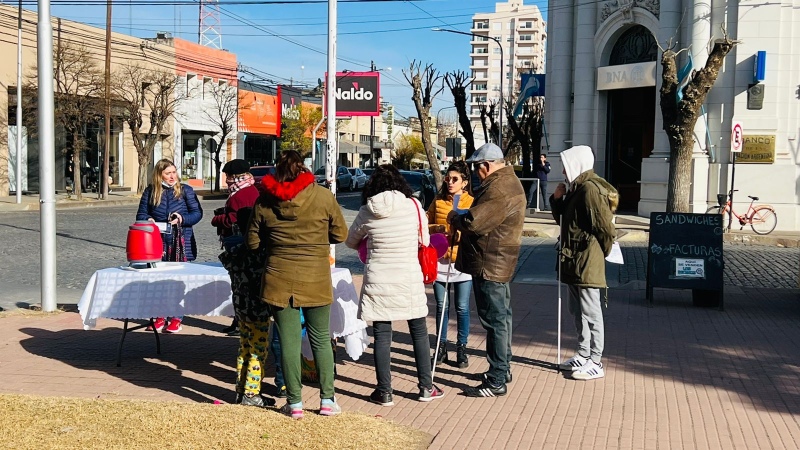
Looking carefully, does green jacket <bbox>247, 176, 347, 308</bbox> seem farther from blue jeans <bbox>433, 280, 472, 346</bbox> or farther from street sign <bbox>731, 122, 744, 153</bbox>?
street sign <bbox>731, 122, 744, 153</bbox>

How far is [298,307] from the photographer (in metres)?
5.83

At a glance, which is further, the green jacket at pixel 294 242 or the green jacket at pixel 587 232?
the green jacket at pixel 587 232

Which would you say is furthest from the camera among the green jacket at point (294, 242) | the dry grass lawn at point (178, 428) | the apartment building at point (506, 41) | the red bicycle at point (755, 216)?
the apartment building at point (506, 41)

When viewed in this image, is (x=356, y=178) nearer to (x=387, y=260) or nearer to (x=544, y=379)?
(x=544, y=379)

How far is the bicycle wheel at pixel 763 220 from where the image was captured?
21.5m

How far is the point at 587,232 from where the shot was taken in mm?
7246

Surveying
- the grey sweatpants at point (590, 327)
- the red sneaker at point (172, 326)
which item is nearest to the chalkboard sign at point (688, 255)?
the grey sweatpants at point (590, 327)

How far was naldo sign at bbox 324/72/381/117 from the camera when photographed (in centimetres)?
1514

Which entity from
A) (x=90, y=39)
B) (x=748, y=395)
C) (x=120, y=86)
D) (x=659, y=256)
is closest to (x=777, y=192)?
(x=659, y=256)

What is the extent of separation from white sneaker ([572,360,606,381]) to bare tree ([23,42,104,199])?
28.9m

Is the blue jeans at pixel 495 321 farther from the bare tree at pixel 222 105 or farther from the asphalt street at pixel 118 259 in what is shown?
the bare tree at pixel 222 105

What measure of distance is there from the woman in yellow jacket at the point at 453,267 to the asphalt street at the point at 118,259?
5.93m

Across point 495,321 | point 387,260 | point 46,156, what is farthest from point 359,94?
point 387,260

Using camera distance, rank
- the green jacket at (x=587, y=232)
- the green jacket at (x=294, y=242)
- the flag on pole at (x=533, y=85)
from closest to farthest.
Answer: the green jacket at (x=294, y=242)
the green jacket at (x=587, y=232)
the flag on pole at (x=533, y=85)
